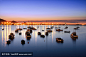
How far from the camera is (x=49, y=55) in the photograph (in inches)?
982

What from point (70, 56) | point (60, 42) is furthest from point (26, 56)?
point (60, 42)

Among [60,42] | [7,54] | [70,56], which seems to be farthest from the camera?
[60,42]

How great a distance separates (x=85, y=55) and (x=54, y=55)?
33.5 feet

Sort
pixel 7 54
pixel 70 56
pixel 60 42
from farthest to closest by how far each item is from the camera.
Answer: pixel 60 42
pixel 70 56
pixel 7 54

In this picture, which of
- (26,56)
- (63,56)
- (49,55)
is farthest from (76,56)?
(26,56)

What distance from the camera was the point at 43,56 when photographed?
24.3m

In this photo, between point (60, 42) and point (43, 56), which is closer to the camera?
point (43, 56)

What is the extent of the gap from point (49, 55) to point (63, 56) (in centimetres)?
446

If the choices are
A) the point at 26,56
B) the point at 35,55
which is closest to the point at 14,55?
the point at 26,56

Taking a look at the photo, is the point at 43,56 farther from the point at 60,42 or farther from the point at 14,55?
the point at 60,42

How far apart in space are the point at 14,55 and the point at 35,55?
21.5 feet

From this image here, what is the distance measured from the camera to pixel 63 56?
24.0 m

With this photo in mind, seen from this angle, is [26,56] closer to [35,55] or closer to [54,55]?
[35,55]

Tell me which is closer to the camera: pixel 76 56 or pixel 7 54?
pixel 7 54
